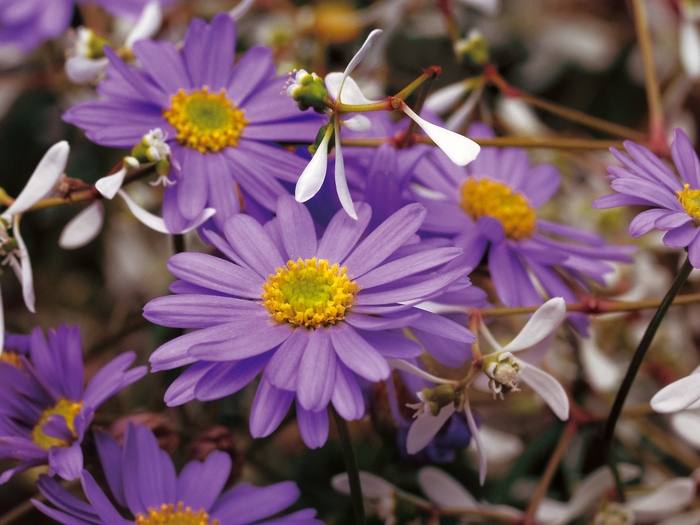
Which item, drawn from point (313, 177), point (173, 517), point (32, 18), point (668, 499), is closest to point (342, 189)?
point (313, 177)

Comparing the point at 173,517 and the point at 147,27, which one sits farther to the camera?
the point at 147,27

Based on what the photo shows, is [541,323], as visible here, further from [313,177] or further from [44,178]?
[44,178]

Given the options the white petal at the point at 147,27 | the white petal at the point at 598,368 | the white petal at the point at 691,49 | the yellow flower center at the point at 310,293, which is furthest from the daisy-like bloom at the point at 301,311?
the white petal at the point at 691,49

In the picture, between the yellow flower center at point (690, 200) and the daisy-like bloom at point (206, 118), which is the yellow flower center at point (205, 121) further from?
the yellow flower center at point (690, 200)

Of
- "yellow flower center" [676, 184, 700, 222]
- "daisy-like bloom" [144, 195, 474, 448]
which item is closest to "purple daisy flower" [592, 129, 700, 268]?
"yellow flower center" [676, 184, 700, 222]

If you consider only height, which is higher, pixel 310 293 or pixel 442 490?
pixel 310 293
